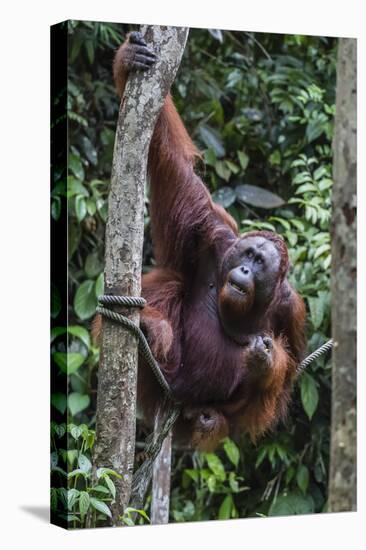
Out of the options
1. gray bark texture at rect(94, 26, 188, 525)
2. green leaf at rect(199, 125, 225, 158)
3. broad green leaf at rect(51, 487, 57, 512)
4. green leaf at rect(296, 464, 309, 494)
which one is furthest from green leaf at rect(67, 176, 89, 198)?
green leaf at rect(296, 464, 309, 494)

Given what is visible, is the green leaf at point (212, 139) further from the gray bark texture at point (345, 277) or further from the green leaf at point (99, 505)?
the green leaf at point (99, 505)

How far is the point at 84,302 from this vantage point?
5.59 m

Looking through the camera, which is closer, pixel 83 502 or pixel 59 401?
pixel 83 502

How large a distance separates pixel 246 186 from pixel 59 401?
2.07 m

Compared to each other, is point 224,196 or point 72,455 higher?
point 224,196

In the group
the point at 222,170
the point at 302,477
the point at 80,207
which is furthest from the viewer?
the point at 222,170

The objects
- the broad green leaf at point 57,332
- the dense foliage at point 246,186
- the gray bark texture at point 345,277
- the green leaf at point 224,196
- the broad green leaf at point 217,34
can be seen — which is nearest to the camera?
the broad green leaf at point 57,332

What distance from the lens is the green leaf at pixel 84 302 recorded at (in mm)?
5586

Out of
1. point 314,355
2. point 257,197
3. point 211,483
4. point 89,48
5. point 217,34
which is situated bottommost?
point 211,483

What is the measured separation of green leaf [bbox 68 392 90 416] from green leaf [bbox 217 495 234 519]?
0.95 metres

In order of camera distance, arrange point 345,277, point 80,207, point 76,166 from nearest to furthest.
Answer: point 345,277
point 76,166
point 80,207

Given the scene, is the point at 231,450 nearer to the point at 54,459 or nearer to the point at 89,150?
the point at 54,459

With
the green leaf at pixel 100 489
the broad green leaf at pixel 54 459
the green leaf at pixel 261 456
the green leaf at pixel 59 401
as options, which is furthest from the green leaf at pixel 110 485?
the green leaf at pixel 261 456

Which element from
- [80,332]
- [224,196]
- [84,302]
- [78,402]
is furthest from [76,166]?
[78,402]
